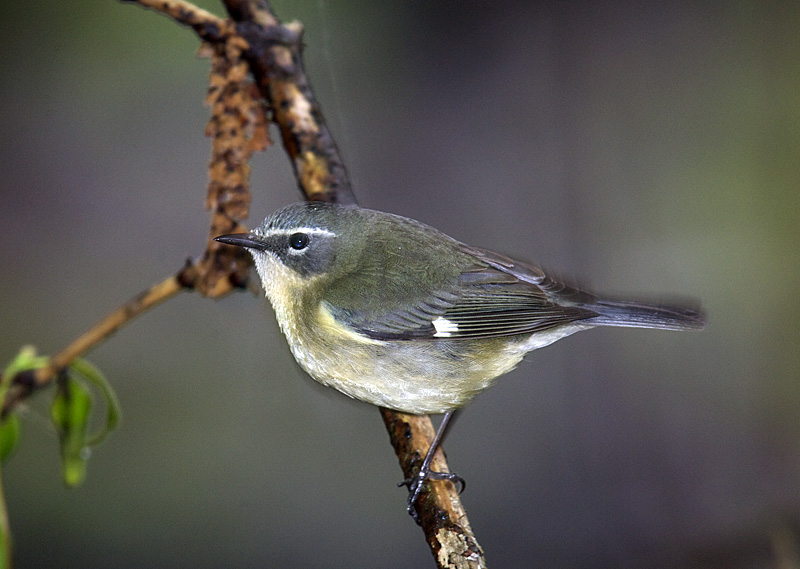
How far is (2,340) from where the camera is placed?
11.2 feet

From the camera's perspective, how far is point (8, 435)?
1.79 meters

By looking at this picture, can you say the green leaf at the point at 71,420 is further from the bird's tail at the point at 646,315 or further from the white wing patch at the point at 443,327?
the bird's tail at the point at 646,315

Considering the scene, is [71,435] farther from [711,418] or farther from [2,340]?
[711,418]

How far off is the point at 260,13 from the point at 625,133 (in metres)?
2.32

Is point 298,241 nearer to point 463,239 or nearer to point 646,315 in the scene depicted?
point 646,315

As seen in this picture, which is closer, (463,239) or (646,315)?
(646,315)

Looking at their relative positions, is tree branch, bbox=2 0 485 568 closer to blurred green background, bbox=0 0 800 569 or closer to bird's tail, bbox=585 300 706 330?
bird's tail, bbox=585 300 706 330

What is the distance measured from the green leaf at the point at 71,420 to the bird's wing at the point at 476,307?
2.14 ft

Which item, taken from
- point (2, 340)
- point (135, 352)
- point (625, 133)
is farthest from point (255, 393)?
point (625, 133)

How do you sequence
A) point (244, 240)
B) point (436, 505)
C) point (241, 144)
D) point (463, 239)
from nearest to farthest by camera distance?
point (436, 505) < point (244, 240) < point (241, 144) < point (463, 239)

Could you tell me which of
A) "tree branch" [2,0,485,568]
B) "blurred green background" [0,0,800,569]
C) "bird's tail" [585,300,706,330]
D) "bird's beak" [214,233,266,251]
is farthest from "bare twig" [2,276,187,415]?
"blurred green background" [0,0,800,569]

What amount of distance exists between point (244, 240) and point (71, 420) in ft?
2.07

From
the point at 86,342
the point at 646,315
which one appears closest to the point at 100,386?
the point at 86,342

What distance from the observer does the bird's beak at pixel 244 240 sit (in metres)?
1.78
